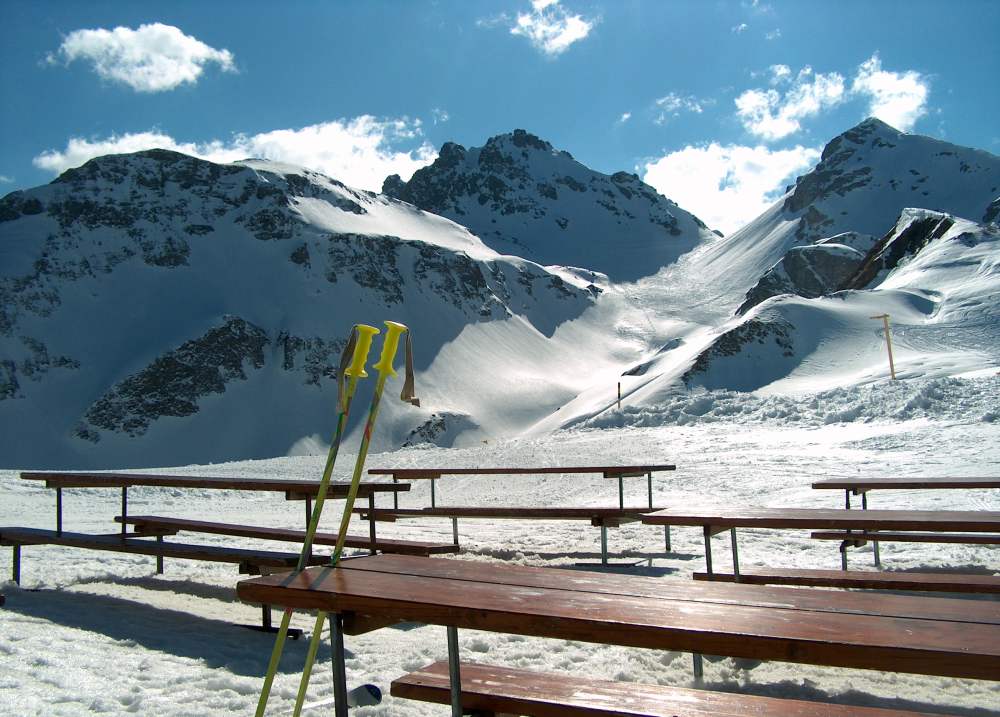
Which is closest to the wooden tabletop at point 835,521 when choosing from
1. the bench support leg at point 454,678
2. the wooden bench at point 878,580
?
the wooden bench at point 878,580

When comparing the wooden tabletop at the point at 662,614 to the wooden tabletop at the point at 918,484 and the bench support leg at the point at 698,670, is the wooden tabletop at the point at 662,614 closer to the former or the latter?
the bench support leg at the point at 698,670

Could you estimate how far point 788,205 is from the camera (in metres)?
133

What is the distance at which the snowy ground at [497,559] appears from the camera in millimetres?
3949

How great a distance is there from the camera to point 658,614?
7.52 ft

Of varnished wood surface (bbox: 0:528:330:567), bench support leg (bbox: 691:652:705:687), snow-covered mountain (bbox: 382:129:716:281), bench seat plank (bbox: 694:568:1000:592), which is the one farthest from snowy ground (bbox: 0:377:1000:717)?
snow-covered mountain (bbox: 382:129:716:281)

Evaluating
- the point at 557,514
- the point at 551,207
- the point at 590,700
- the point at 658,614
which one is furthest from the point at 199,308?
the point at 551,207

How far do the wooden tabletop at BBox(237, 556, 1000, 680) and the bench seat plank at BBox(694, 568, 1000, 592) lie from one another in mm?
1979

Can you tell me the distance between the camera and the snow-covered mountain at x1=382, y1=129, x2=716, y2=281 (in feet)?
435

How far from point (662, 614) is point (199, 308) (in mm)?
68678

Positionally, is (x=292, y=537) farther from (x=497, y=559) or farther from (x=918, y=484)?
(x=918, y=484)

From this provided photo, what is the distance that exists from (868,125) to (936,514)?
15692 cm

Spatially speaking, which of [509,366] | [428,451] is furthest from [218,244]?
[428,451]

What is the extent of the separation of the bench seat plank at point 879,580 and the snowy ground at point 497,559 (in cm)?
47

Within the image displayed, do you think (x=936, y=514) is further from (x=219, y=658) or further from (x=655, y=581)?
(x=219, y=658)
